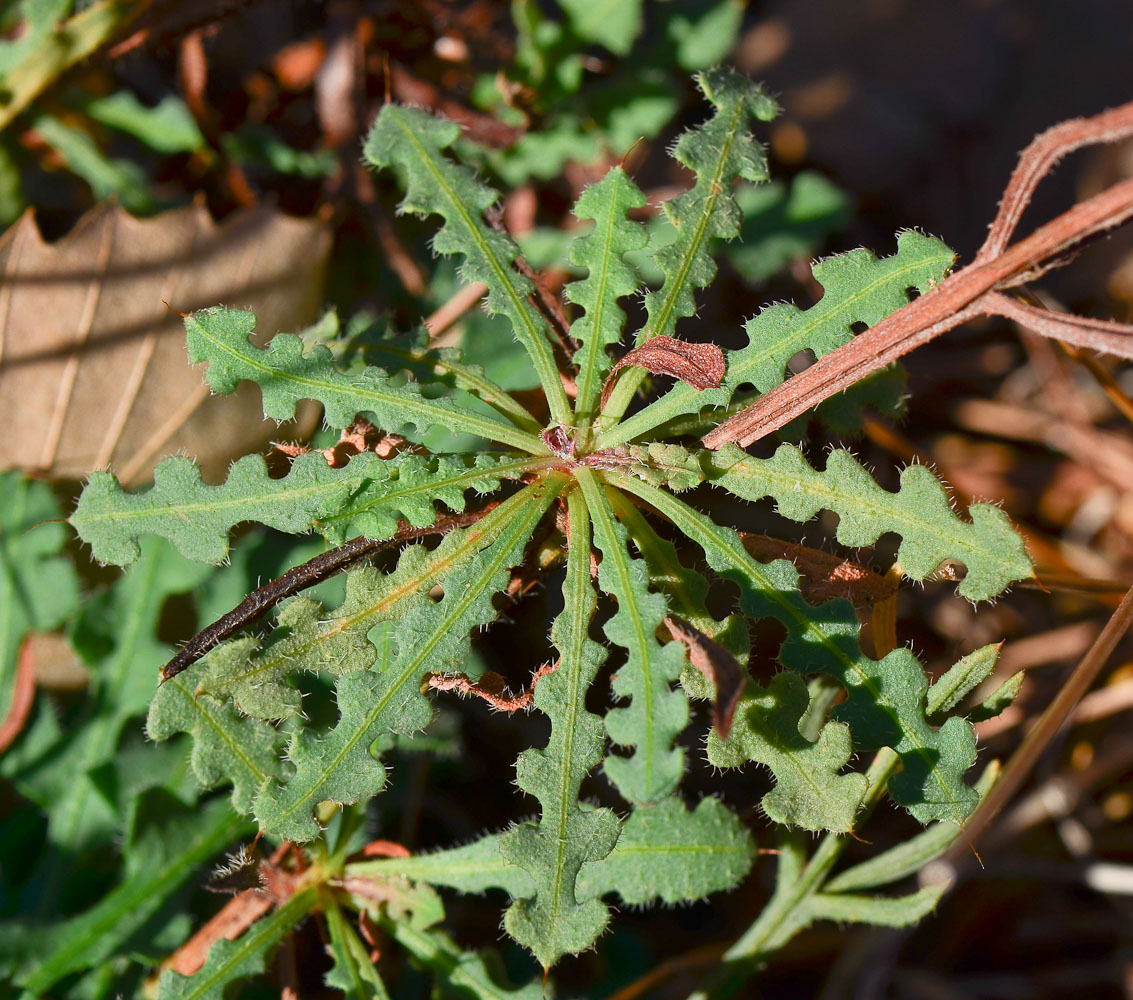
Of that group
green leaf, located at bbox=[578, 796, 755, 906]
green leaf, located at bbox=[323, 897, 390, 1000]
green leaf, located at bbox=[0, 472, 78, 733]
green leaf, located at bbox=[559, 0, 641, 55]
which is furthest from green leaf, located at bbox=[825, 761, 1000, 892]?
green leaf, located at bbox=[559, 0, 641, 55]

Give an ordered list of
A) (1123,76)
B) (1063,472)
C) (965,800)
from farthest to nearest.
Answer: (1123,76) < (1063,472) < (965,800)

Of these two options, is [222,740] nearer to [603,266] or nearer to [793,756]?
[793,756]

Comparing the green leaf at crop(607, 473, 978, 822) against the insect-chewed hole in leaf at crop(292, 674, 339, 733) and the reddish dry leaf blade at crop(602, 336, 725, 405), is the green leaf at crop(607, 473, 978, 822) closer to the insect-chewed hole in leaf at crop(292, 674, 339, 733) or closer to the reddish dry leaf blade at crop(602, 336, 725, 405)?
the reddish dry leaf blade at crop(602, 336, 725, 405)

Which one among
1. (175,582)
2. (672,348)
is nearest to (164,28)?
(175,582)

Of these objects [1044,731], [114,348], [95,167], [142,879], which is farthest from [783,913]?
[95,167]

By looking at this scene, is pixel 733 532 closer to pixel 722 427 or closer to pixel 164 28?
pixel 722 427

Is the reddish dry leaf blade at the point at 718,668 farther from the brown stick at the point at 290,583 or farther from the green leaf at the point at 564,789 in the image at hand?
the brown stick at the point at 290,583

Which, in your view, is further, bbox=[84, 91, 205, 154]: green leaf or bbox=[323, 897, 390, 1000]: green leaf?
bbox=[84, 91, 205, 154]: green leaf
